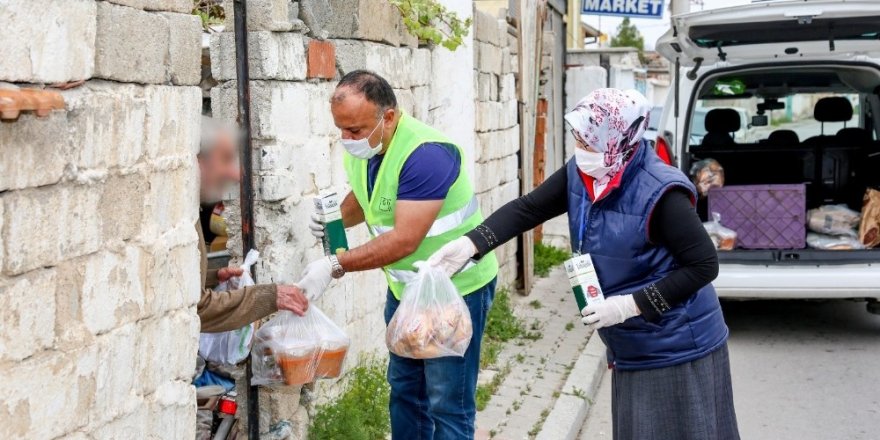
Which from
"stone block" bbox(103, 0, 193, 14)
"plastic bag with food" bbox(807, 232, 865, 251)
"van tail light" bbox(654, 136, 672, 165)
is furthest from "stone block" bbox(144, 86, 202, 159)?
"plastic bag with food" bbox(807, 232, 865, 251)

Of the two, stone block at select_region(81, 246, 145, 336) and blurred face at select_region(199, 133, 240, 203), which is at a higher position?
blurred face at select_region(199, 133, 240, 203)

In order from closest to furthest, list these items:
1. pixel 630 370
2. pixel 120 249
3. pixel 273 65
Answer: pixel 120 249, pixel 630 370, pixel 273 65

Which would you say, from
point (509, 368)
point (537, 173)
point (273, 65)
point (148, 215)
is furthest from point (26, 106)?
point (537, 173)

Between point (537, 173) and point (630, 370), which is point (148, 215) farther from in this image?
point (537, 173)

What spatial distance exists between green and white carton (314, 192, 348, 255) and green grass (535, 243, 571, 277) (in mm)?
5765

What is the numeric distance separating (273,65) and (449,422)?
1.64 metres

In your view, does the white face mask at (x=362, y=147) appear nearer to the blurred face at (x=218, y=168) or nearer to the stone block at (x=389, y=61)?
the blurred face at (x=218, y=168)

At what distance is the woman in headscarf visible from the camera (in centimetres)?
332

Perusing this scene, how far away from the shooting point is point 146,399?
3213 millimetres

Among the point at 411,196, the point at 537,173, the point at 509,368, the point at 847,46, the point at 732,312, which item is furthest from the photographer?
the point at 537,173

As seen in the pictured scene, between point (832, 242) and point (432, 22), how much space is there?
337 cm

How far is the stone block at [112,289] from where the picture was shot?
9.39ft

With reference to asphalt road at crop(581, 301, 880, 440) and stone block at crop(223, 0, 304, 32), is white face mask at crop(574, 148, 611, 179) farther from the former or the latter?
asphalt road at crop(581, 301, 880, 440)

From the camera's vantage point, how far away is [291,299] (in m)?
3.97
